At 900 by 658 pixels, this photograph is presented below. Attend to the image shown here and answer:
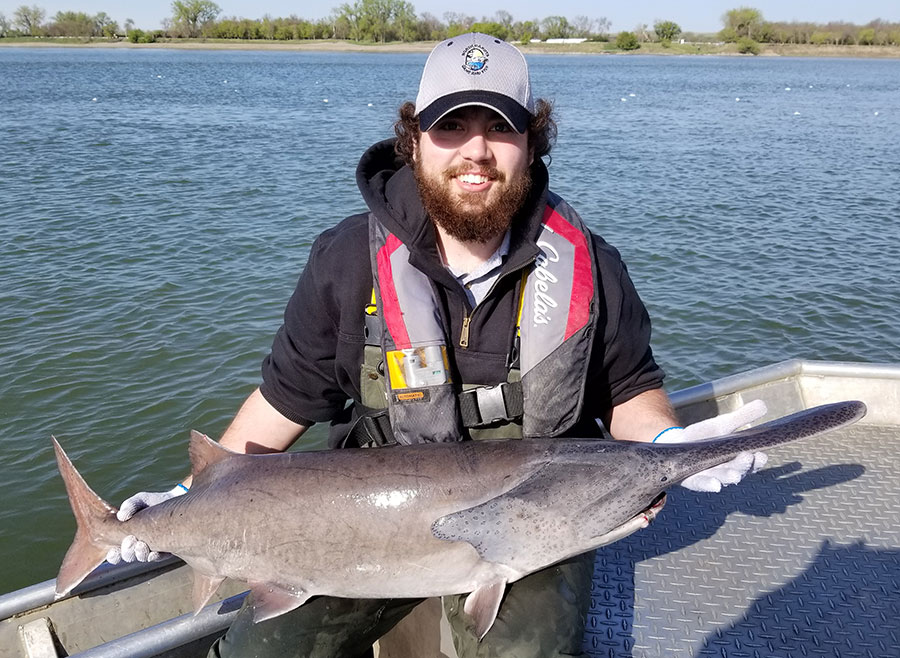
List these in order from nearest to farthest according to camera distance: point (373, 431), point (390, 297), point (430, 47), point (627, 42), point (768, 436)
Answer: point (768, 436) → point (390, 297) → point (373, 431) → point (430, 47) → point (627, 42)

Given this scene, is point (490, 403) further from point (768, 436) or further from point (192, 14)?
point (192, 14)

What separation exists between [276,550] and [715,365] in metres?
8.30

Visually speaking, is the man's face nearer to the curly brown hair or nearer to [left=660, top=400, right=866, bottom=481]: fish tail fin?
the curly brown hair

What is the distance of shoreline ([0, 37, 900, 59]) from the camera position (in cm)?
11025

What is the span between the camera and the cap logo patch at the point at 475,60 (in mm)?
3371

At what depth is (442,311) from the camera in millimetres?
3418

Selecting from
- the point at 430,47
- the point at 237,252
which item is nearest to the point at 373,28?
the point at 430,47

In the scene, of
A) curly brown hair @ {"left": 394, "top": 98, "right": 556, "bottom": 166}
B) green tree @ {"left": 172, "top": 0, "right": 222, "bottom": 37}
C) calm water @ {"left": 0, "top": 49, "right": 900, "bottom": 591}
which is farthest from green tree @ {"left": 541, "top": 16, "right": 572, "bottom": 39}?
curly brown hair @ {"left": 394, "top": 98, "right": 556, "bottom": 166}

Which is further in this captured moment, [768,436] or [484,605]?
[484,605]

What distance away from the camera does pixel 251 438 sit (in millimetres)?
3635

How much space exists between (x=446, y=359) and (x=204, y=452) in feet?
3.67

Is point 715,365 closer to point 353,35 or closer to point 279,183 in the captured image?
point 279,183

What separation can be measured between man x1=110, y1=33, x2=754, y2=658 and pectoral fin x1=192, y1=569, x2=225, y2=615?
0.56 feet

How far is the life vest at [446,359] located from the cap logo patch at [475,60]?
2.64ft
